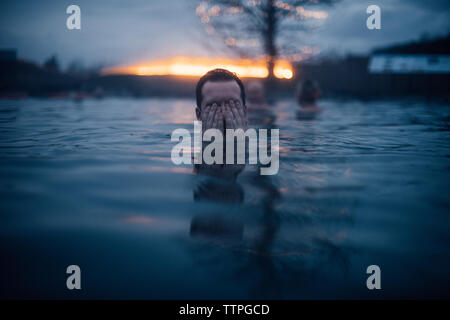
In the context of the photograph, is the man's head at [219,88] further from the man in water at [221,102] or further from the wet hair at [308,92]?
the wet hair at [308,92]

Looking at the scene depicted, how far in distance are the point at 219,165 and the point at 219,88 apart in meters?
0.83

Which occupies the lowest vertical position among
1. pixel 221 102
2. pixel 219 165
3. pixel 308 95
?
pixel 219 165

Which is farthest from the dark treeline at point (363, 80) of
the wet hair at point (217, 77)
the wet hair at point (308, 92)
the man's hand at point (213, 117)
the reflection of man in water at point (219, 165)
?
the man's hand at point (213, 117)

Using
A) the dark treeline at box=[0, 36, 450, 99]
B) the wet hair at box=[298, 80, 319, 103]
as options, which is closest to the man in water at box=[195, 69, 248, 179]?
the wet hair at box=[298, 80, 319, 103]

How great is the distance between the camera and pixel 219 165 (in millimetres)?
3080

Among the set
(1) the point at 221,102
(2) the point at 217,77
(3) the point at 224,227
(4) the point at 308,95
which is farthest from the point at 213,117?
(4) the point at 308,95

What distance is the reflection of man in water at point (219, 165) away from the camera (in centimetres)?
179

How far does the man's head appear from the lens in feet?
11.2

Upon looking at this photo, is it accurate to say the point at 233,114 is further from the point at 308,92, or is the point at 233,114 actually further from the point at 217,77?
the point at 308,92

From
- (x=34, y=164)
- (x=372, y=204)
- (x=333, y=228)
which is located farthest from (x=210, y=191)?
(x=34, y=164)

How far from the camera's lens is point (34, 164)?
10.2 ft

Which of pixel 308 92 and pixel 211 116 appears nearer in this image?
pixel 211 116

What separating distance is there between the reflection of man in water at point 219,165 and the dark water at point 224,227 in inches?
0.8
